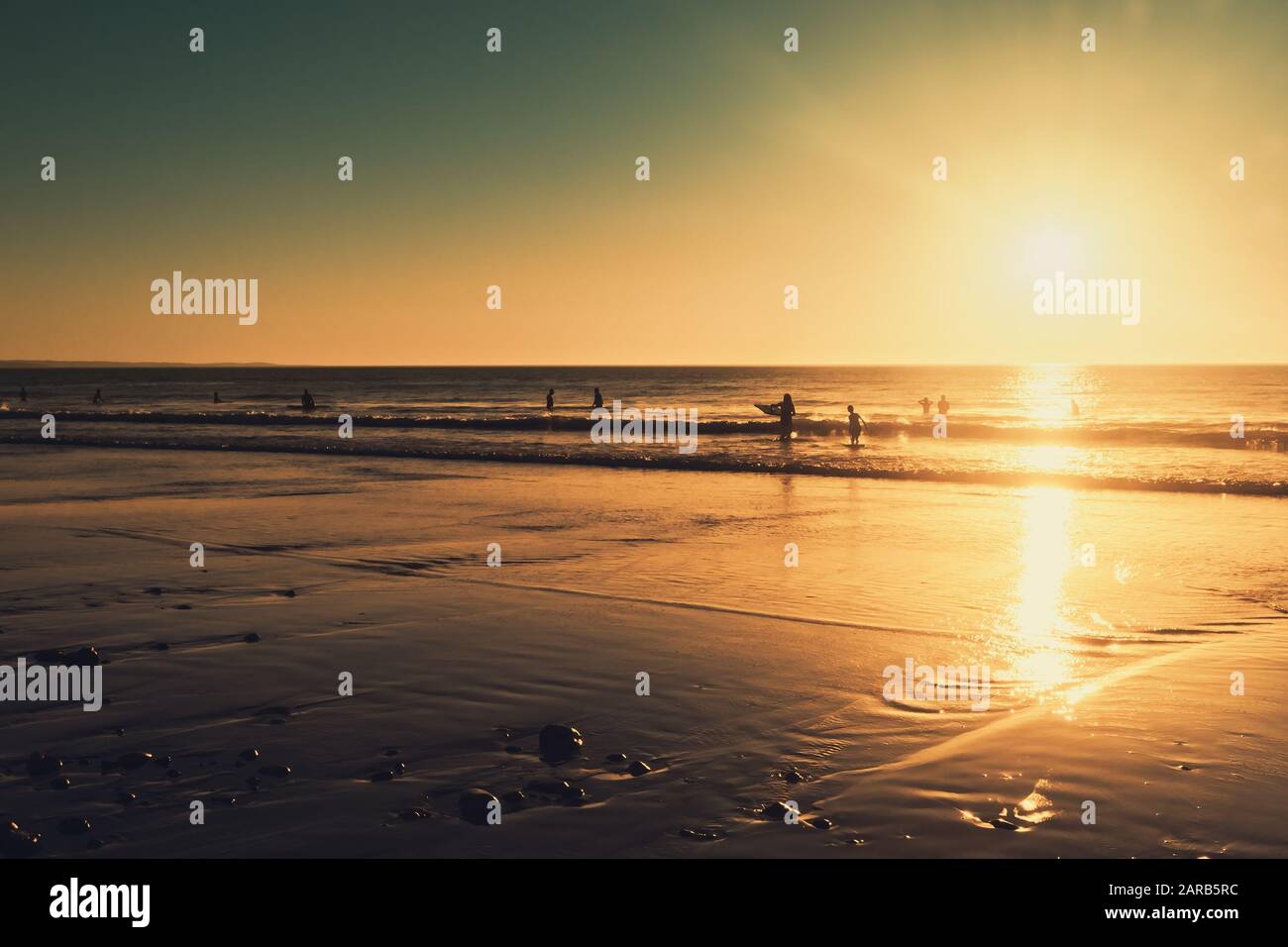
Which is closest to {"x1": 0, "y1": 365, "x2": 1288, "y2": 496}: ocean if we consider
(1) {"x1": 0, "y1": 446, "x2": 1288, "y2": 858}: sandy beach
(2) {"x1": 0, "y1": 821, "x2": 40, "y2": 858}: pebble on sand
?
(1) {"x1": 0, "y1": 446, "x2": 1288, "y2": 858}: sandy beach

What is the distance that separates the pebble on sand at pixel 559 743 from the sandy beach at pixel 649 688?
11cm

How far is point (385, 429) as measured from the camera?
195ft

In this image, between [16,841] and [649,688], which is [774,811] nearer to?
[649,688]

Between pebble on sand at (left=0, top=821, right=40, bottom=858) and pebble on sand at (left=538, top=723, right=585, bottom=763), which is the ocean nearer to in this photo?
pebble on sand at (left=538, top=723, right=585, bottom=763)

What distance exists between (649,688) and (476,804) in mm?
2537

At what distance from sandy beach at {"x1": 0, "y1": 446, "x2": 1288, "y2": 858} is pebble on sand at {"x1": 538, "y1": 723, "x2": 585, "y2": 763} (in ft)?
0.36

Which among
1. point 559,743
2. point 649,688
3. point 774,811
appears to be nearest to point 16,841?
point 559,743

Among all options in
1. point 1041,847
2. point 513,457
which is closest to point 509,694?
point 1041,847

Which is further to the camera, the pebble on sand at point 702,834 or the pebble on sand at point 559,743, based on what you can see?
the pebble on sand at point 559,743

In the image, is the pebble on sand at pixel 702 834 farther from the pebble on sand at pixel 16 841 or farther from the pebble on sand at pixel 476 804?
the pebble on sand at pixel 16 841

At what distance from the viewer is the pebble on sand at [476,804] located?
5.30 meters

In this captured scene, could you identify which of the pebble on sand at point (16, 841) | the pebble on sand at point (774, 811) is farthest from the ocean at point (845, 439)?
the pebble on sand at point (16, 841)
